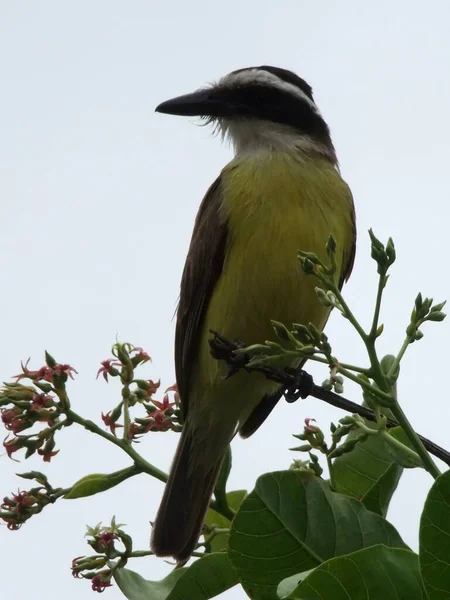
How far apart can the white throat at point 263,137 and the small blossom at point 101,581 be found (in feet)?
8.67

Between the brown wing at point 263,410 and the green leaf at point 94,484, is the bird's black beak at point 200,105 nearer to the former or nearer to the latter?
the brown wing at point 263,410

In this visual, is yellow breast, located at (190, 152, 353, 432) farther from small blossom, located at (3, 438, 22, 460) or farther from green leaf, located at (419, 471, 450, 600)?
green leaf, located at (419, 471, 450, 600)

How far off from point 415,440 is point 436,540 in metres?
0.25

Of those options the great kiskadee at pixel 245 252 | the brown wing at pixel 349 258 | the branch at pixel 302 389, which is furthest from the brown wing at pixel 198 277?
the brown wing at pixel 349 258

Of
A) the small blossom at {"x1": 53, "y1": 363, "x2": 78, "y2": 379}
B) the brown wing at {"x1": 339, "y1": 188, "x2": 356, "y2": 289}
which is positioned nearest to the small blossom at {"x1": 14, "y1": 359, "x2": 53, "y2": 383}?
the small blossom at {"x1": 53, "y1": 363, "x2": 78, "y2": 379}

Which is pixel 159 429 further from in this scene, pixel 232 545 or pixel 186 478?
pixel 186 478

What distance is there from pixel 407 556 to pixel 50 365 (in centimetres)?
148

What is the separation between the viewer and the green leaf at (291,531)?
2.47m

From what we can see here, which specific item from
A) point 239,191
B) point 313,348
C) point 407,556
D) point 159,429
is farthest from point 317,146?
point 407,556

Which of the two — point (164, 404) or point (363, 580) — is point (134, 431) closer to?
point (164, 404)

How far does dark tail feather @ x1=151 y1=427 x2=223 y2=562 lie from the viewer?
4301 millimetres

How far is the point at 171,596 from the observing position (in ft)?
9.32

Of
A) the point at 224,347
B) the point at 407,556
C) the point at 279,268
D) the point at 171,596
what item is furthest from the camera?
the point at 279,268

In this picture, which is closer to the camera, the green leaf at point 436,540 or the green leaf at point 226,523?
the green leaf at point 436,540
